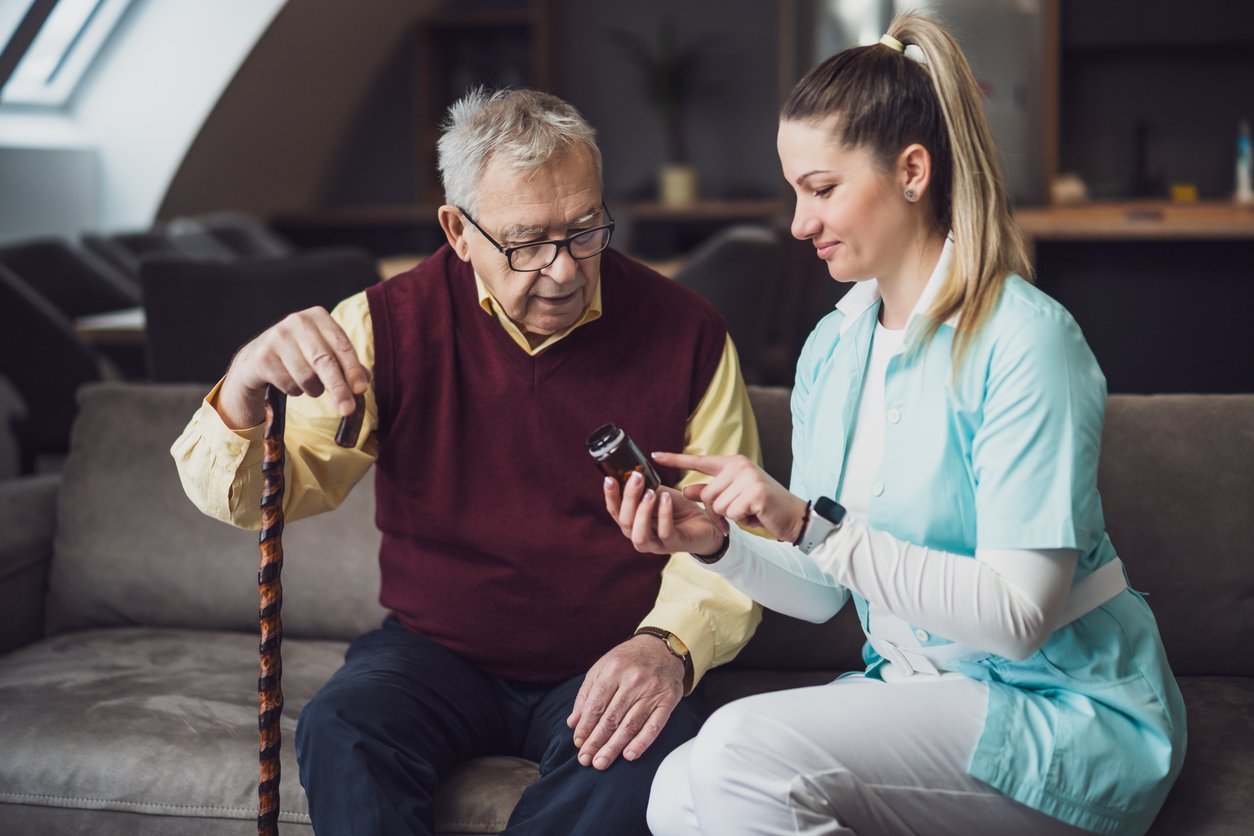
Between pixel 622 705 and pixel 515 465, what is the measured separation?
14.8 inches

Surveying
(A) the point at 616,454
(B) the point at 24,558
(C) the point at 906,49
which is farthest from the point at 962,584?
(B) the point at 24,558

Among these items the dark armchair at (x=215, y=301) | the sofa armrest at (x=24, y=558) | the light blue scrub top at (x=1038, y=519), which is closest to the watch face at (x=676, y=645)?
the light blue scrub top at (x=1038, y=519)

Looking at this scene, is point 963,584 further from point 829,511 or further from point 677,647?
point 677,647

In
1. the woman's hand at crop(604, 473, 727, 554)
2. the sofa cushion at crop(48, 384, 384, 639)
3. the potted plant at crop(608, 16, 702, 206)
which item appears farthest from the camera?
the potted plant at crop(608, 16, 702, 206)

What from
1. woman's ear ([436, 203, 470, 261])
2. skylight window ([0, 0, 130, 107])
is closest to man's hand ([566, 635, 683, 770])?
woman's ear ([436, 203, 470, 261])

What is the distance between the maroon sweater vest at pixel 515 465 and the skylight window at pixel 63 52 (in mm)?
4365

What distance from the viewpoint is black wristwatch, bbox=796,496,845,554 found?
130cm

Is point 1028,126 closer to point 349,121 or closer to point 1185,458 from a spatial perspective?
point 349,121

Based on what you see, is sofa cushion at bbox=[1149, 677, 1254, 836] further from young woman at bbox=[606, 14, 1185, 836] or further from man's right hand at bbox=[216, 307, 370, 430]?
man's right hand at bbox=[216, 307, 370, 430]

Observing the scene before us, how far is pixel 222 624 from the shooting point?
7.18 feet

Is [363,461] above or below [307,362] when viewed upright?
below

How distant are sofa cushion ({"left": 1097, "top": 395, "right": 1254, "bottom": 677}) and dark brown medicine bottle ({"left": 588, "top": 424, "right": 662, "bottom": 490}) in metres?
0.86

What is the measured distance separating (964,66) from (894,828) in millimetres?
805

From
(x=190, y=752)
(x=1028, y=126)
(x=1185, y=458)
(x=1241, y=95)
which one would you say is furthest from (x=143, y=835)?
(x=1241, y=95)
